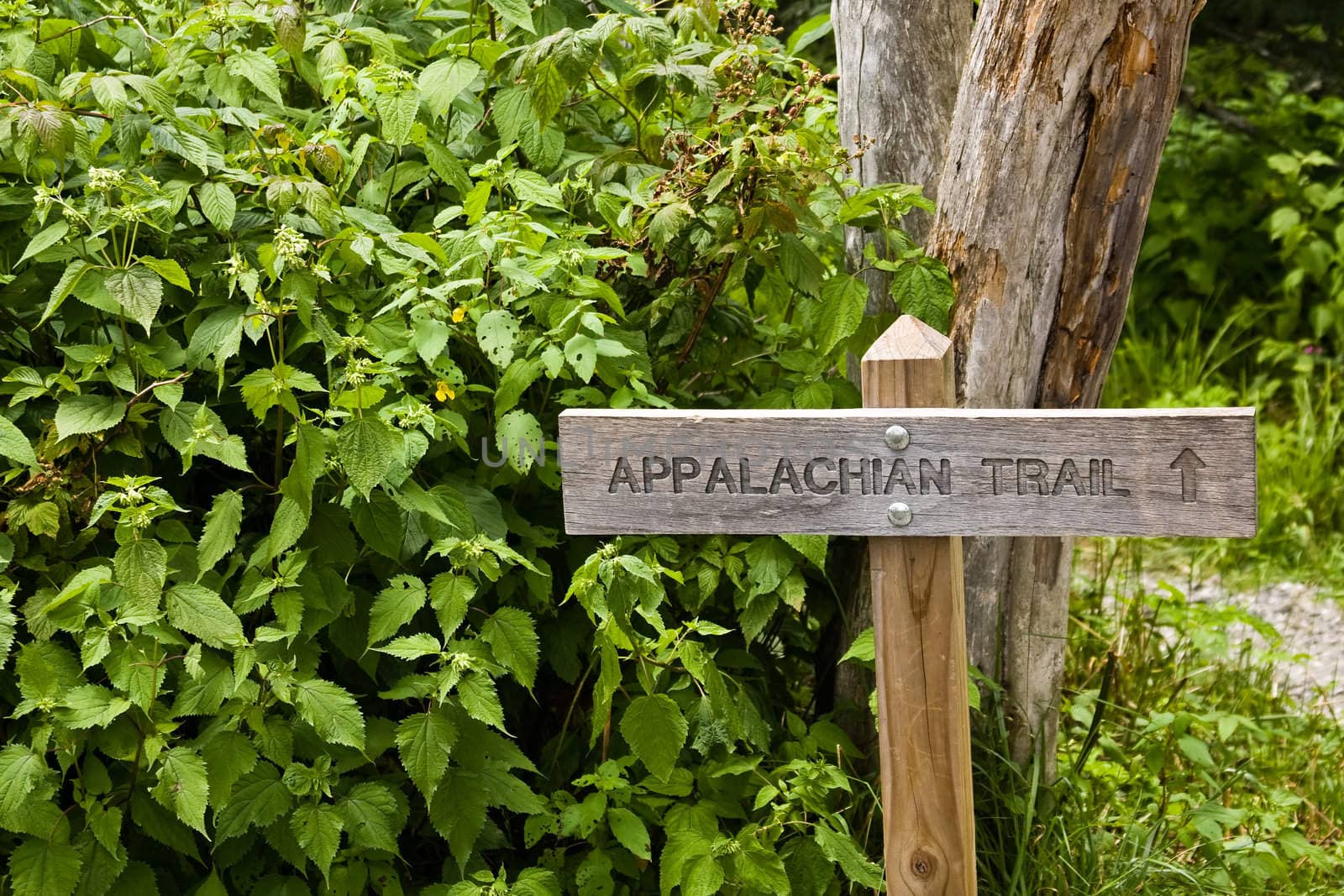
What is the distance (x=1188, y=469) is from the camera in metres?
1.78

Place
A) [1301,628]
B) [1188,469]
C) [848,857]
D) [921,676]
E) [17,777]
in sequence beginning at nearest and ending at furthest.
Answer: [1188,469]
[921,676]
[17,777]
[848,857]
[1301,628]

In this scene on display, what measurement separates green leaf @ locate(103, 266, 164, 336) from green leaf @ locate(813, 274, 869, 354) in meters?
1.22

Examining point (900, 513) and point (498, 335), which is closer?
point (900, 513)

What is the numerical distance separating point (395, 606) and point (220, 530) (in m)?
0.35

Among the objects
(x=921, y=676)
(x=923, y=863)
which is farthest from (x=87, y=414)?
(x=923, y=863)

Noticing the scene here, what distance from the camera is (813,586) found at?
296 cm

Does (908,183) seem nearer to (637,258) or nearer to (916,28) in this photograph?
(916,28)

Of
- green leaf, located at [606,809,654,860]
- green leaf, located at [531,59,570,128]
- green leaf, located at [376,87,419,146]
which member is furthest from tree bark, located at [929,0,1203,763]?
green leaf, located at [376,87,419,146]

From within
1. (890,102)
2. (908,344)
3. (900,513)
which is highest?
(890,102)

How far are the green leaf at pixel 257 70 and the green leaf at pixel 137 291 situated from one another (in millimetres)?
467

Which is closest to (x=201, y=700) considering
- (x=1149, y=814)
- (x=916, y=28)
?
(x=916, y=28)

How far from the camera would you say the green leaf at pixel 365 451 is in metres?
2.19

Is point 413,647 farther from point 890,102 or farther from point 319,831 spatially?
point 890,102

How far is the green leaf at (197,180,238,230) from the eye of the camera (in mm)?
2389
